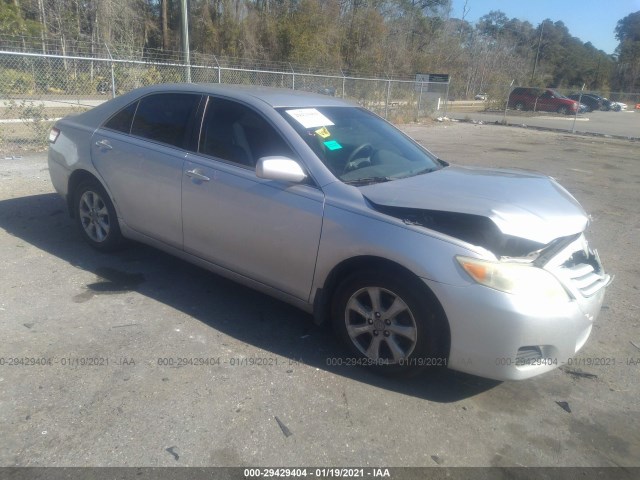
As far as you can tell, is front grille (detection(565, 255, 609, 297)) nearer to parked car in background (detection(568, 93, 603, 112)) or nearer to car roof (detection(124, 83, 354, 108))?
car roof (detection(124, 83, 354, 108))

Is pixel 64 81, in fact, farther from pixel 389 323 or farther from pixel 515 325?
pixel 515 325

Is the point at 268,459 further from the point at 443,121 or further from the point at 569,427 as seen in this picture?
the point at 443,121

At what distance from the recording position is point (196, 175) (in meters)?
3.89

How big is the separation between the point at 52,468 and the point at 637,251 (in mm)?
6118

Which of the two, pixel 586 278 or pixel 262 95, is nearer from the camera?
pixel 586 278

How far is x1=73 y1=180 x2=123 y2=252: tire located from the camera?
15.4 feet

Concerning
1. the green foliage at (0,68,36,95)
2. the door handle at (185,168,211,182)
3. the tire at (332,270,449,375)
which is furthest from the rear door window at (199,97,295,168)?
the green foliage at (0,68,36,95)

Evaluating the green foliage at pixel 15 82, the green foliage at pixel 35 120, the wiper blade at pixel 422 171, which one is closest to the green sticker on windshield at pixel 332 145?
the wiper blade at pixel 422 171

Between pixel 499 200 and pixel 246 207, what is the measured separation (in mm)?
1661

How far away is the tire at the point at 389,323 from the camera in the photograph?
2.93 meters

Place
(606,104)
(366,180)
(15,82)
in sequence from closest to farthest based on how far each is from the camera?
(366,180) < (15,82) < (606,104)

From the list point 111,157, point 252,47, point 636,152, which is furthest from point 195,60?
point 111,157

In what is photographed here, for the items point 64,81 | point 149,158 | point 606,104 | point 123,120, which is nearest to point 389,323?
point 149,158

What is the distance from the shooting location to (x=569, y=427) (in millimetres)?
2902
